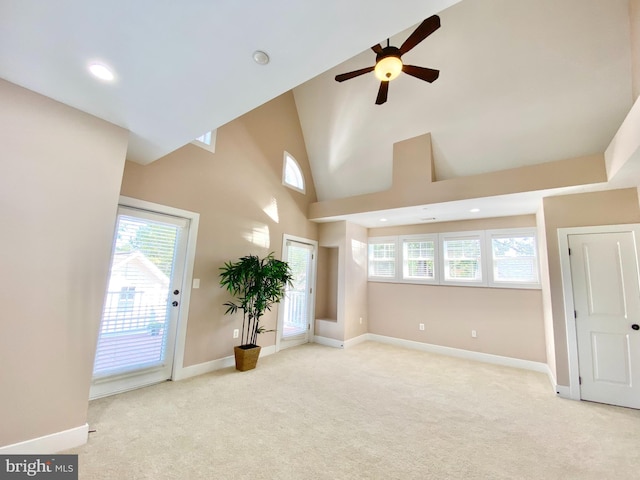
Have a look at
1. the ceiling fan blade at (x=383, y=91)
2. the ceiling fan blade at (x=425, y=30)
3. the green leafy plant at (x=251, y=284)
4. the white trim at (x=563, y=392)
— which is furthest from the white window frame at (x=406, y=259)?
the ceiling fan blade at (x=425, y=30)

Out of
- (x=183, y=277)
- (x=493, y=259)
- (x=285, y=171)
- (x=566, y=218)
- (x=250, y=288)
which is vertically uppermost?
(x=285, y=171)

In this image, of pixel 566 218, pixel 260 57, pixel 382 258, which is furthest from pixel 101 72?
pixel 382 258

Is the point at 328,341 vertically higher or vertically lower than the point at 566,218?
lower

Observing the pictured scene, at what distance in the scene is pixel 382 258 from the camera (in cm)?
592

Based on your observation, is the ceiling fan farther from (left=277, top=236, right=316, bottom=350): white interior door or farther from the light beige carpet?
the light beige carpet

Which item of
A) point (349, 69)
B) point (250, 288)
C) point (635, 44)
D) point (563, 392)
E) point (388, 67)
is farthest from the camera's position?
point (349, 69)

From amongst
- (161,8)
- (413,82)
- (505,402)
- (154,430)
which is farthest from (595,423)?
(161,8)

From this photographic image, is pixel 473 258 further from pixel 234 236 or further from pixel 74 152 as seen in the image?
pixel 74 152

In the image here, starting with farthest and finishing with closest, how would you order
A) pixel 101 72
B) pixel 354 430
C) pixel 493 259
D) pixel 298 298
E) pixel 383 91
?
1. pixel 298 298
2. pixel 493 259
3. pixel 383 91
4. pixel 354 430
5. pixel 101 72

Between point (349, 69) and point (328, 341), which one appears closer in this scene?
point (349, 69)

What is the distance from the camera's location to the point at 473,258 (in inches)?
193

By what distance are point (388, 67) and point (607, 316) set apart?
3805 millimetres

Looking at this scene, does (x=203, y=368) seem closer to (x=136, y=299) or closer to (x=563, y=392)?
(x=136, y=299)

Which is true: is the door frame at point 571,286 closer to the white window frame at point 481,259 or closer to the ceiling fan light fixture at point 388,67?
the white window frame at point 481,259
